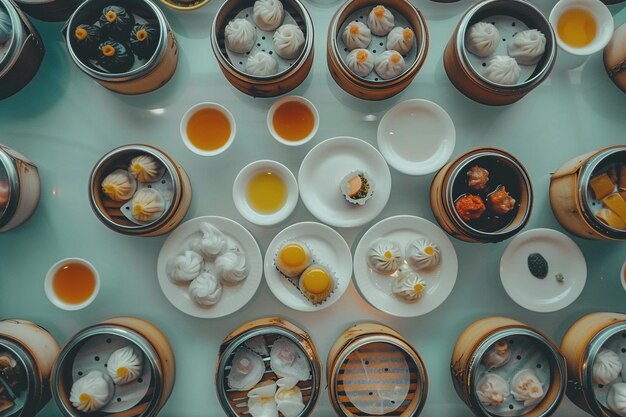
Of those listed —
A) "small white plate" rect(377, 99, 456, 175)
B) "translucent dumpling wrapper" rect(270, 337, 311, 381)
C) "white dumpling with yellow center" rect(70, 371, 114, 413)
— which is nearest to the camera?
"white dumpling with yellow center" rect(70, 371, 114, 413)

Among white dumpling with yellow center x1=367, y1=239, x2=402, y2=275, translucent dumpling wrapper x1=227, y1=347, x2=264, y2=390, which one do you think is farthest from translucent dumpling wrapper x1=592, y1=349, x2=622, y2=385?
translucent dumpling wrapper x1=227, y1=347, x2=264, y2=390

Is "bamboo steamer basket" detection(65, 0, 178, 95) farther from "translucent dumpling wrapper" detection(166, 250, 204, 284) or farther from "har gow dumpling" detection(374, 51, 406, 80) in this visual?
"har gow dumpling" detection(374, 51, 406, 80)

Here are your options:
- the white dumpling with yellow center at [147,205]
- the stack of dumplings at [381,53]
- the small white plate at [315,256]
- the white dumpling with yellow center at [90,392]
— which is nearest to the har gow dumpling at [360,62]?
the stack of dumplings at [381,53]

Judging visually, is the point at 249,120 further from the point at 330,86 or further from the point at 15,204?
the point at 15,204

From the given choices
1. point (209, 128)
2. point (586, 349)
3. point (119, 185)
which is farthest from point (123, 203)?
point (586, 349)

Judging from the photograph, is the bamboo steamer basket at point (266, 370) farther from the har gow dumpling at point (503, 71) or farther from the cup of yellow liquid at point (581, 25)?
the cup of yellow liquid at point (581, 25)

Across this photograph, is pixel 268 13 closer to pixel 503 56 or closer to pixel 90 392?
pixel 503 56

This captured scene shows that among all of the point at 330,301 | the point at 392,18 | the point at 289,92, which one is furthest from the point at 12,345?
the point at 392,18
